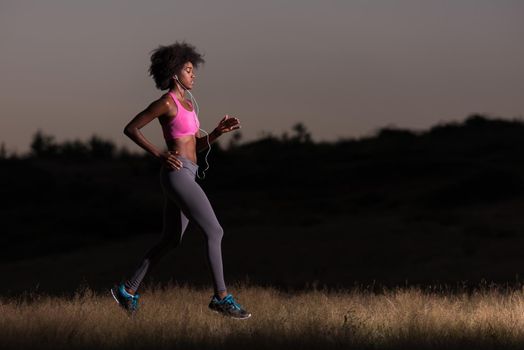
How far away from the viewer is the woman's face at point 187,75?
8414 mm

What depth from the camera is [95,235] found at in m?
23.9

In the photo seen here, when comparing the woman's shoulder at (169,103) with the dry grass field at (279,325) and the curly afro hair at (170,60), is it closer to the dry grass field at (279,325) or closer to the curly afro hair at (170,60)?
the curly afro hair at (170,60)

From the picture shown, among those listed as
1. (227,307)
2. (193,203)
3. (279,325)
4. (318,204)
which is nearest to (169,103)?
(193,203)

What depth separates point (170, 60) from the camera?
8.39 metres

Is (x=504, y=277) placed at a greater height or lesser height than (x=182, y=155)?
lesser

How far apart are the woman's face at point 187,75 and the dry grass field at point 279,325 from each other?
80.9 inches

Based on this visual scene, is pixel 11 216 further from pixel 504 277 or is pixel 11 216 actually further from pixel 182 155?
pixel 182 155

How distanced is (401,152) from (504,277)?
21.5 m

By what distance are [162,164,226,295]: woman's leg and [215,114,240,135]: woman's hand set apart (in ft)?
1.56

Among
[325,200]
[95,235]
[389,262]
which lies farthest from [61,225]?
[389,262]

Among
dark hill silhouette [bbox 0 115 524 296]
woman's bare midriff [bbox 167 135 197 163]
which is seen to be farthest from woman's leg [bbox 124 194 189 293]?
dark hill silhouette [bbox 0 115 524 296]

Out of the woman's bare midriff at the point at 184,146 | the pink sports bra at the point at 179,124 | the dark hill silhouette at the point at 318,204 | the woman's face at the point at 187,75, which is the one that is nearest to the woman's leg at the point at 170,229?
the woman's bare midriff at the point at 184,146

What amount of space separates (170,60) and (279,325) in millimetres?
2461

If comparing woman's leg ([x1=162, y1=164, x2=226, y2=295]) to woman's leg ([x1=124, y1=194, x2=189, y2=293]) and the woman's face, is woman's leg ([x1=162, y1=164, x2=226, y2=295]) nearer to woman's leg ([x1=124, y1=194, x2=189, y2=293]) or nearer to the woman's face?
woman's leg ([x1=124, y1=194, x2=189, y2=293])
